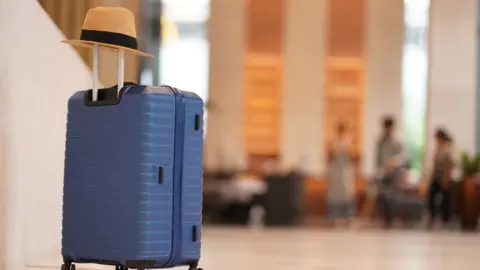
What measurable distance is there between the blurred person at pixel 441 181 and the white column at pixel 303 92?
3.59 meters

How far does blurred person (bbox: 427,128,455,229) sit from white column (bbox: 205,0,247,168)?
13.5 ft

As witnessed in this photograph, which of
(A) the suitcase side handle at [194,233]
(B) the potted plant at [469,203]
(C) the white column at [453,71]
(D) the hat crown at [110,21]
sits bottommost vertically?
(B) the potted plant at [469,203]

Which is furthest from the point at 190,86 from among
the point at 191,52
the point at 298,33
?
the point at 298,33

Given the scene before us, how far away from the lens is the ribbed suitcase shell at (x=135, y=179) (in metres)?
2.99

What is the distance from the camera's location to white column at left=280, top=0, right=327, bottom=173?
16047mm

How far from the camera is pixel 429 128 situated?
1581 centimetres

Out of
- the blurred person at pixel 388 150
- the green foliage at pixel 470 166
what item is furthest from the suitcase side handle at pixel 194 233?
the green foliage at pixel 470 166

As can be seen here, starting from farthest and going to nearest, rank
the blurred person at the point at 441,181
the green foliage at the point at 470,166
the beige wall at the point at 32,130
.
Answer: the green foliage at the point at 470,166
the blurred person at the point at 441,181
the beige wall at the point at 32,130

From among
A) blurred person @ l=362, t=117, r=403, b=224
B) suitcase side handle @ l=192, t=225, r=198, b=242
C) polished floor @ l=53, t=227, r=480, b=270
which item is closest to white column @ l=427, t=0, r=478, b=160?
blurred person @ l=362, t=117, r=403, b=224

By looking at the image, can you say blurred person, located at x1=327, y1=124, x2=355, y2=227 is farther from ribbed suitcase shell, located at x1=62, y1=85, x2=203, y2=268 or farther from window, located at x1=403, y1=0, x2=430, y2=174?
ribbed suitcase shell, located at x1=62, y1=85, x2=203, y2=268

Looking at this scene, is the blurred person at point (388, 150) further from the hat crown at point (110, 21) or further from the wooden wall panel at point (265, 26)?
the hat crown at point (110, 21)

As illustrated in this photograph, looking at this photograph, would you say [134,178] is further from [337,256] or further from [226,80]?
[226,80]

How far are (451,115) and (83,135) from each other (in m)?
13.3

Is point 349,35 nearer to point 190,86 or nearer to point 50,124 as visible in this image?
point 190,86
